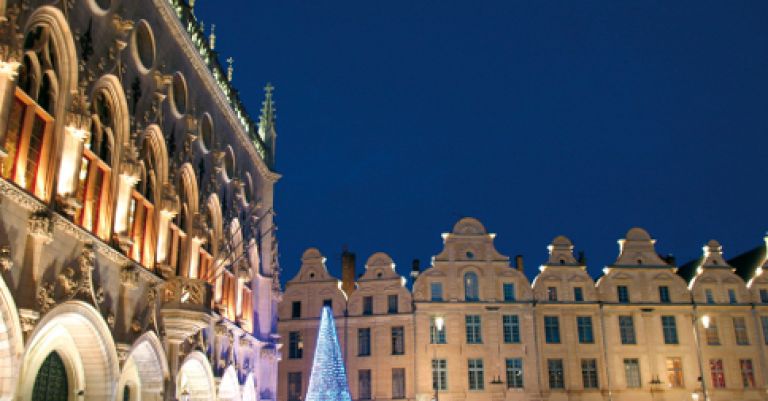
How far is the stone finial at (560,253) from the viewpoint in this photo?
39.5 m

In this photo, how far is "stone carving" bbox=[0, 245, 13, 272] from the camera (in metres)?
12.7

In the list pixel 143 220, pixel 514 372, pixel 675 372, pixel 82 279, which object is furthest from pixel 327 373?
pixel 675 372

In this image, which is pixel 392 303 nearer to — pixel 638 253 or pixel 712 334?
pixel 638 253

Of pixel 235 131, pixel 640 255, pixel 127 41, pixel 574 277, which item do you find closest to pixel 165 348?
pixel 127 41

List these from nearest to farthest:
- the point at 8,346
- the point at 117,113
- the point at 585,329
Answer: the point at 8,346 < the point at 117,113 < the point at 585,329

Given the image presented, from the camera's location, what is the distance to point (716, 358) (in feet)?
125

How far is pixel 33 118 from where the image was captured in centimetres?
1437

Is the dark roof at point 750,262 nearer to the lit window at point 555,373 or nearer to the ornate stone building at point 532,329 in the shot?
the ornate stone building at point 532,329

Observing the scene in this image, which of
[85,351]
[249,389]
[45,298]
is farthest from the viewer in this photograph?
[249,389]

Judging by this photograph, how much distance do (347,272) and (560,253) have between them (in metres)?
11.4

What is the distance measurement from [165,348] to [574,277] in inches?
971

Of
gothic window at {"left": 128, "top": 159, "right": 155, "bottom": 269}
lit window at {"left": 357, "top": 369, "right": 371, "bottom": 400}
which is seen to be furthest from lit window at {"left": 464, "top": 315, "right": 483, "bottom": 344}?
gothic window at {"left": 128, "top": 159, "right": 155, "bottom": 269}

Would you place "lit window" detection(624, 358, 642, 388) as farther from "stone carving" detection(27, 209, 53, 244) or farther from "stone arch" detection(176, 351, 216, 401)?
"stone carving" detection(27, 209, 53, 244)

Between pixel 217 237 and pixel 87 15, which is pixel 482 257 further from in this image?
pixel 87 15
